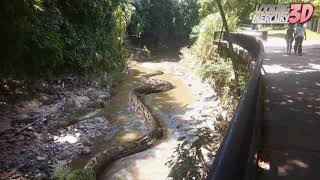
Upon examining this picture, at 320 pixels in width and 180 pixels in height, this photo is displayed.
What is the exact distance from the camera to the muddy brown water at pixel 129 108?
11783 mm

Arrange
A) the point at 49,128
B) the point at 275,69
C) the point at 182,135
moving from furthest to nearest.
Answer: the point at 275,69
the point at 182,135
the point at 49,128

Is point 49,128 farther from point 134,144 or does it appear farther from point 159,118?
point 159,118

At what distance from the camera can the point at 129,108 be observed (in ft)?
51.9

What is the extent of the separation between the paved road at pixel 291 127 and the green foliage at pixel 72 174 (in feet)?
13.6

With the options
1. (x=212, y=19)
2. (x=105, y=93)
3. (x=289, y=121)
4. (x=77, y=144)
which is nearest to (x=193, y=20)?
(x=212, y=19)

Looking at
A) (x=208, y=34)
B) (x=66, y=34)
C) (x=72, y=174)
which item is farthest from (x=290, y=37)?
(x=72, y=174)

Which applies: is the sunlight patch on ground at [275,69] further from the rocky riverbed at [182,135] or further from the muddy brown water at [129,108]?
the muddy brown water at [129,108]

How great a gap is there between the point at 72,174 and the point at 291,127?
186 inches

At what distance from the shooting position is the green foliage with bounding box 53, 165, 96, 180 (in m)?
8.43

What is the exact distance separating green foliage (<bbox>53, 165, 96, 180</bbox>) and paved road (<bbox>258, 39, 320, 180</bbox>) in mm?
4132

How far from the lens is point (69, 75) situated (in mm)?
17141

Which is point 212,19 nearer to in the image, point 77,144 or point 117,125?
point 117,125

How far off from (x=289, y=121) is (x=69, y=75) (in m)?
12.2

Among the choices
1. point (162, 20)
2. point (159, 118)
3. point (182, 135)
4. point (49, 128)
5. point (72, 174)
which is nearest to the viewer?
point (72, 174)
